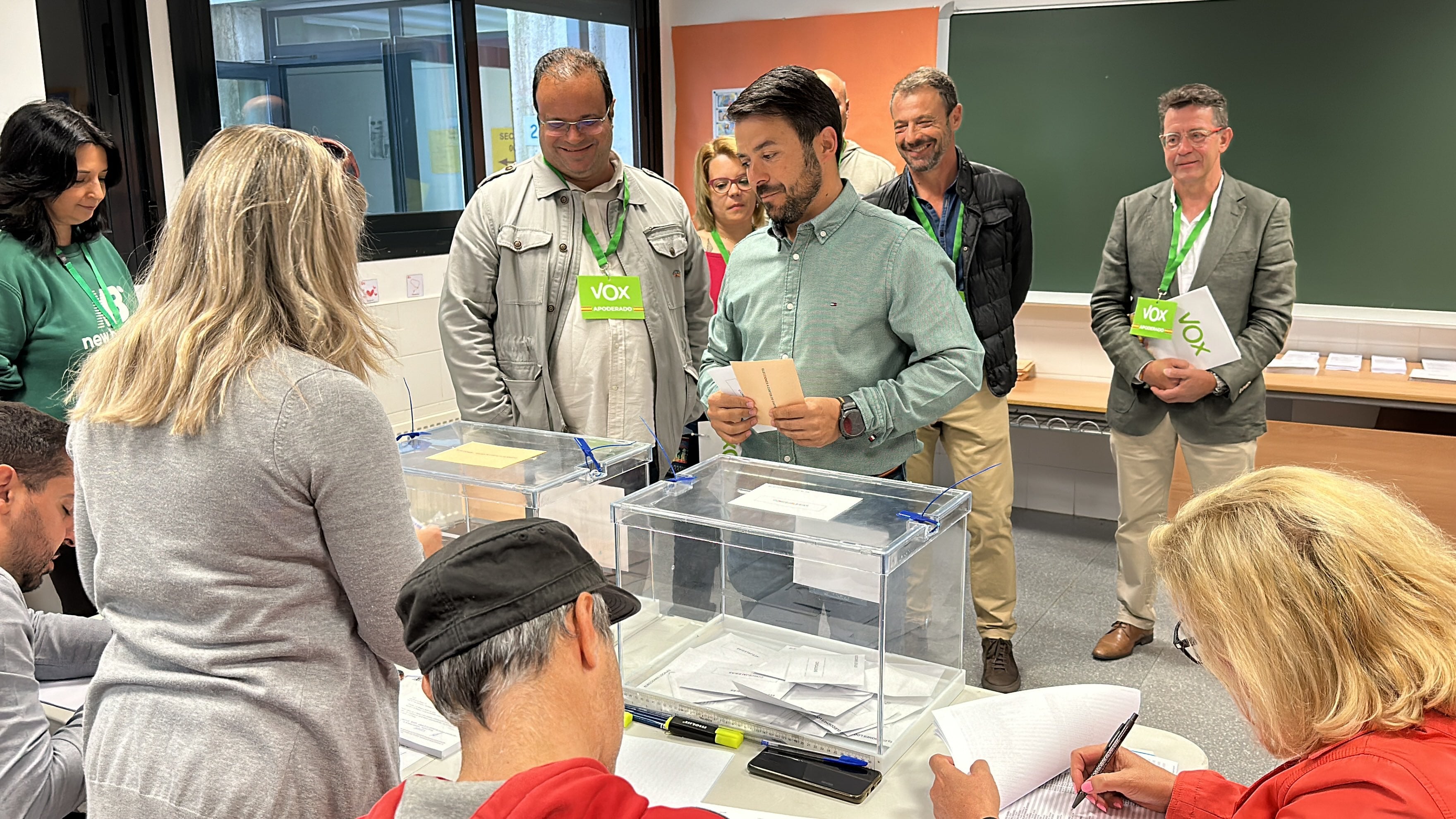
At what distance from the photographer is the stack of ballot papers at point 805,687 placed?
1.47m

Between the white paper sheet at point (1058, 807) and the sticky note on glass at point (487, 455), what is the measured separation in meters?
1.01

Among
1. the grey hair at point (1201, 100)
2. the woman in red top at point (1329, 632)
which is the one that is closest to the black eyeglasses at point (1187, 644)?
the woman in red top at point (1329, 632)

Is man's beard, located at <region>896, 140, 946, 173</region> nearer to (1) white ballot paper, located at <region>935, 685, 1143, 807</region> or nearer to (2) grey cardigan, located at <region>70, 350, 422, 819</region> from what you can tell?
(1) white ballot paper, located at <region>935, 685, 1143, 807</region>

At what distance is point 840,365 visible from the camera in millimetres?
2104

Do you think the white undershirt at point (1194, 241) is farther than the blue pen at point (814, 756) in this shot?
Yes

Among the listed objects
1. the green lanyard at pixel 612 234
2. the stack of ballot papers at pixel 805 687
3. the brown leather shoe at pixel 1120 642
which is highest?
the green lanyard at pixel 612 234

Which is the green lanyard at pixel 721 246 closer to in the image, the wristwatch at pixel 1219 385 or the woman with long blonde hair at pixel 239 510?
the wristwatch at pixel 1219 385

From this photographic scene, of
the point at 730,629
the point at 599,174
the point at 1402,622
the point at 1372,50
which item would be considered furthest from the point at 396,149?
the point at 1402,622

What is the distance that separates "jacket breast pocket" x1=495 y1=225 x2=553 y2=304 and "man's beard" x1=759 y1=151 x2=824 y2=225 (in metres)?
0.77

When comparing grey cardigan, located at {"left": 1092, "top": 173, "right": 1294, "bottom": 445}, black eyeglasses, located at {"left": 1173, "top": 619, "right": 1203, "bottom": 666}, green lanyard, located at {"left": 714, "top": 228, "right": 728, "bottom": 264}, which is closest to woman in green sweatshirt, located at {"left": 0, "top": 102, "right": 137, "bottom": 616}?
green lanyard, located at {"left": 714, "top": 228, "right": 728, "bottom": 264}

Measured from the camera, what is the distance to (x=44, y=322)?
8.43 feet

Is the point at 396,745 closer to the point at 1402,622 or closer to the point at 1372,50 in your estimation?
the point at 1402,622

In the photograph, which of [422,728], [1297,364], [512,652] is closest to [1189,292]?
[1297,364]

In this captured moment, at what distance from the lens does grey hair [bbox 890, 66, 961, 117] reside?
9.98 feet
